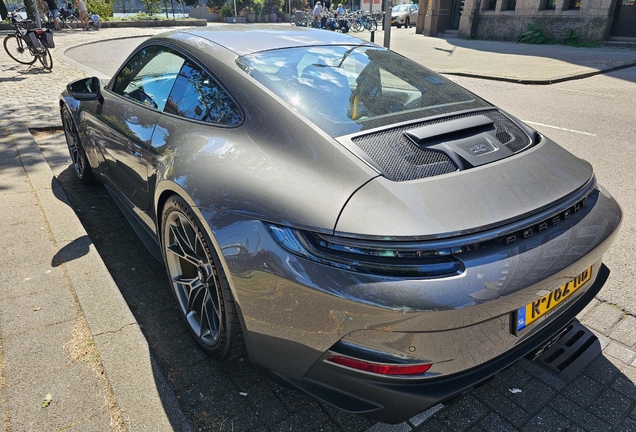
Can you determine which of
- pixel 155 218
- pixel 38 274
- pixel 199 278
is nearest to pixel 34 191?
pixel 38 274

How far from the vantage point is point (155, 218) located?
2.63 m

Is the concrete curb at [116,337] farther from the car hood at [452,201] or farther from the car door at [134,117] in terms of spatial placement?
the car hood at [452,201]

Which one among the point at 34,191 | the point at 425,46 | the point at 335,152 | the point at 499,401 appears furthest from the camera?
the point at 425,46

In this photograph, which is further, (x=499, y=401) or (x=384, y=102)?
(x=384, y=102)

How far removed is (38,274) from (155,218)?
3.28ft

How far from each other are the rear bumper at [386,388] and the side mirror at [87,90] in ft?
9.09

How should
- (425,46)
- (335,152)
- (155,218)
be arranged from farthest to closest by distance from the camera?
(425,46) < (155,218) < (335,152)

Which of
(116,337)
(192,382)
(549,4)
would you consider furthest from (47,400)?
(549,4)

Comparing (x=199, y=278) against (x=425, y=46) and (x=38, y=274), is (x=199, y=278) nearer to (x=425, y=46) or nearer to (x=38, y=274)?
(x=38, y=274)

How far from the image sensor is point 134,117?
293cm

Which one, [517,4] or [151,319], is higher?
[517,4]

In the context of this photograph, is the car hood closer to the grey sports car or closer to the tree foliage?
the grey sports car

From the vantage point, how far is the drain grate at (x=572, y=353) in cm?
228

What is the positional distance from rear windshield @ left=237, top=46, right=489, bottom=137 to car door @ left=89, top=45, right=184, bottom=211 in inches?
27.8
